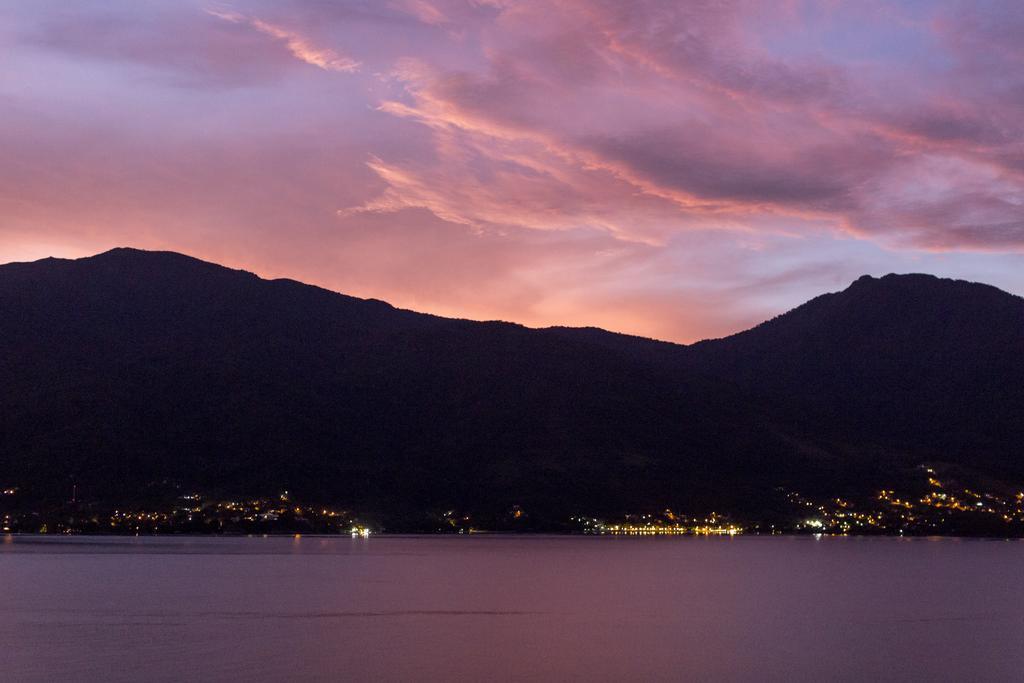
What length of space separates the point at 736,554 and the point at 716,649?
4743 inches

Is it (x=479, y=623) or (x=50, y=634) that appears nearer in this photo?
(x=50, y=634)

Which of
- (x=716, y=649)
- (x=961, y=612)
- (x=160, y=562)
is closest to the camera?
(x=716, y=649)

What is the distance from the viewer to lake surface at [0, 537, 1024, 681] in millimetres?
55906

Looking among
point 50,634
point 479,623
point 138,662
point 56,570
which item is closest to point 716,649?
point 479,623

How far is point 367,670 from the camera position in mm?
54562

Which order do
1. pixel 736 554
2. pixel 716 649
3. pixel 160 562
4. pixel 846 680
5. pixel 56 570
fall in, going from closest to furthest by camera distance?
pixel 846 680
pixel 716 649
pixel 56 570
pixel 160 562
pixel 736 554

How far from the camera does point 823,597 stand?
9906 cm

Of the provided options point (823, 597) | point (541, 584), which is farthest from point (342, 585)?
point (823, 597)

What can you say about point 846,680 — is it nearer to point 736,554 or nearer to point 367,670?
point 367,670

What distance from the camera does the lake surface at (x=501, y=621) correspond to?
5591 centimetres

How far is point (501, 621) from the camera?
76.1 metres

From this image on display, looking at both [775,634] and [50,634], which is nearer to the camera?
[50,634]

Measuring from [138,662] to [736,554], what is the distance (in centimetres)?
13612

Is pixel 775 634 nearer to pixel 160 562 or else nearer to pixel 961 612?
pixel 961 612
